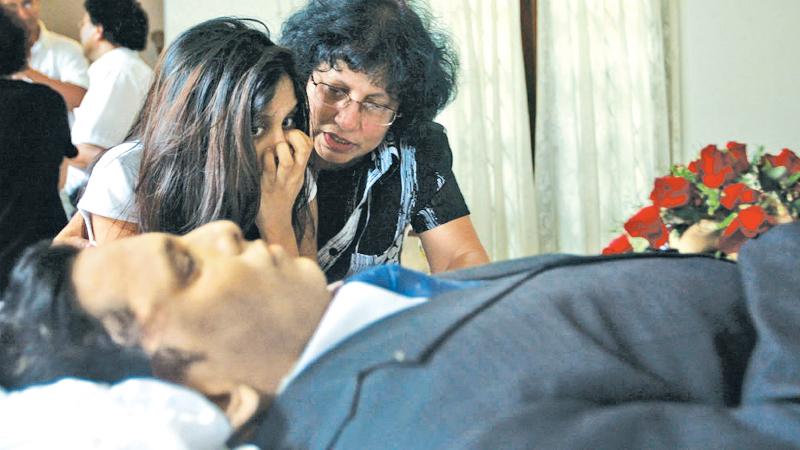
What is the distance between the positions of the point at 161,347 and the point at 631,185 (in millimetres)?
3450

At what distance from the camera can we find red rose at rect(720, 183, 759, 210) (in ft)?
4.53

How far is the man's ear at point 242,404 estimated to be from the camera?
0.78m

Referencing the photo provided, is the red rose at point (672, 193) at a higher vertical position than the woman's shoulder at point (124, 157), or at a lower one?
lower

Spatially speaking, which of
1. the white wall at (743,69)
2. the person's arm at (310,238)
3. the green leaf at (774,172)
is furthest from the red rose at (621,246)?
the white wall at (743,69)

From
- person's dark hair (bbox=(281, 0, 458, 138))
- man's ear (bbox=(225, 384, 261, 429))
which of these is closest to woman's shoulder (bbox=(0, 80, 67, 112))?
person's dark hair (bbox=(281, 0, 458, 138))

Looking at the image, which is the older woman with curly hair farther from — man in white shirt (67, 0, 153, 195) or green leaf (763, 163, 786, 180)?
man in white shirt (67, 0, 153, 195)

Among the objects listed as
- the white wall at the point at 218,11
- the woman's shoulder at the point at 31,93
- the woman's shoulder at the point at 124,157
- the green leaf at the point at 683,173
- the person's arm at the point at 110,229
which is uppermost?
the white wall at the point at 218,11

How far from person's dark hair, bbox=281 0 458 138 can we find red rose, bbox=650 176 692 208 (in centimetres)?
53

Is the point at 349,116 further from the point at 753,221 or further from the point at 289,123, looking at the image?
the point at 753,221

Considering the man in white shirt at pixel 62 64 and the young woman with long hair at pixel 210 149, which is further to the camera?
the man in white shirt at pixel 62 64

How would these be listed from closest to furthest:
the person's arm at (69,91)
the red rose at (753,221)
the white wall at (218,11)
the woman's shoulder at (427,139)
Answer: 1. the red rose at (753,221)
2. the woman's shoulder at (427,139)
3. the person's arm at (69,91)
4. the white wall at (218,11)

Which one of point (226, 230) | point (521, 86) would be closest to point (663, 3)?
point (521, 86)

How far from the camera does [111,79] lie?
8.14 feet

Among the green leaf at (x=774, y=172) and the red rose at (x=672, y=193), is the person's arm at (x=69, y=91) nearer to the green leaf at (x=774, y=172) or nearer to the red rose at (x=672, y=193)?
the red rose at (x=672, y=193)
